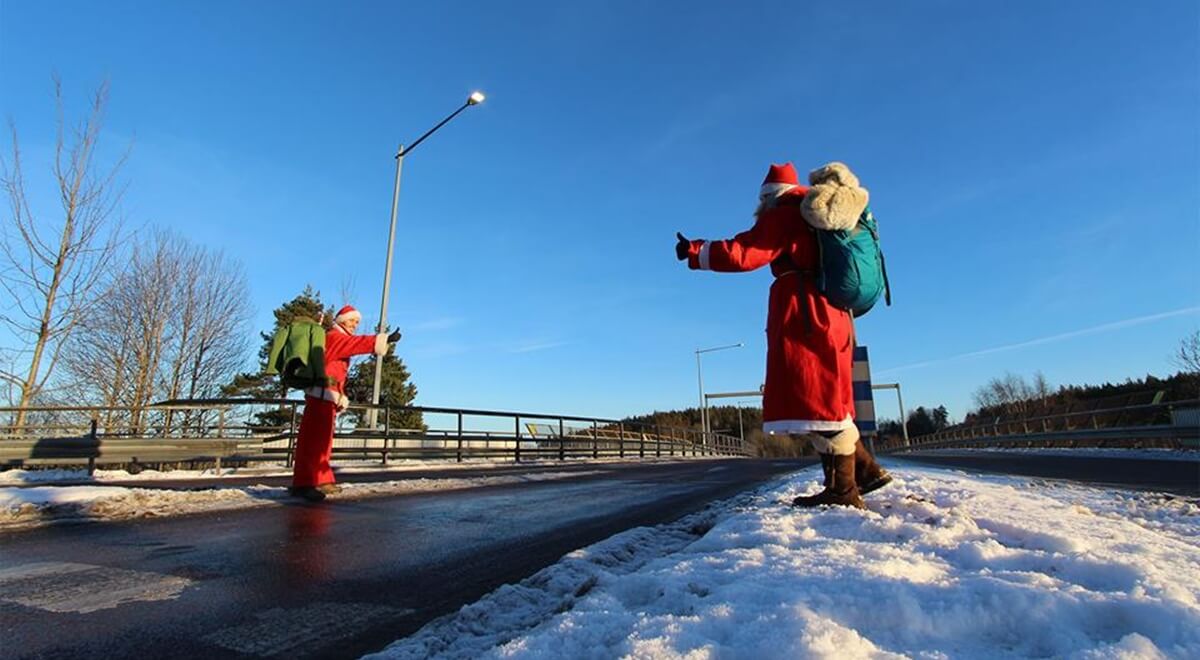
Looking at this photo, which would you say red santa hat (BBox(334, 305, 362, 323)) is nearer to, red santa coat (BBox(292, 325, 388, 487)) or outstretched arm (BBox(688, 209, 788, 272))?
red santa coat (BBox(292, 325, 388, 487))

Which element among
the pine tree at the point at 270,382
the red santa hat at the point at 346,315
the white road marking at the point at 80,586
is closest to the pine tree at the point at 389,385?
the pine tree at the point at 270,382

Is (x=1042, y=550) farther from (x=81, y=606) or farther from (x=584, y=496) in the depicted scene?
(x=584, y=496)

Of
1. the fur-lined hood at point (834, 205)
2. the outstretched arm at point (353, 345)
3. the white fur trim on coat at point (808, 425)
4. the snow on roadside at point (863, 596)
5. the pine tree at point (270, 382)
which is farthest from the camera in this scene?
the pine tree at point (270, 382)

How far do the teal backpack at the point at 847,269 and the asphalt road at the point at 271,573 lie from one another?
A: 2.00m

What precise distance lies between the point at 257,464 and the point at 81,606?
11785 mm

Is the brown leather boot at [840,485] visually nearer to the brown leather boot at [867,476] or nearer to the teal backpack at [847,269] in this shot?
the brown leather boot at [867,476]

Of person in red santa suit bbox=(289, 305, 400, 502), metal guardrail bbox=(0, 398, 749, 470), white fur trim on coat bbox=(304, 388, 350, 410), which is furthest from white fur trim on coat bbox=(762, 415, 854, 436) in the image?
metal guardrail bbox=(0, 398, 749, 470)

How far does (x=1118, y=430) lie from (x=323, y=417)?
1461 centimetres

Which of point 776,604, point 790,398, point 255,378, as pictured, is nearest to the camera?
point 776,604

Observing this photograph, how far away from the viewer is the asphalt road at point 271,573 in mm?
2035

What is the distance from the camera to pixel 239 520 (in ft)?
14.7

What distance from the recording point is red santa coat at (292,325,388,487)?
5930mm

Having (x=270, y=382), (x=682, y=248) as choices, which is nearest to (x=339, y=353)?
(x=682, y=248)

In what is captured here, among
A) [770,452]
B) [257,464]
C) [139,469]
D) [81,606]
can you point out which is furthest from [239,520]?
[770,452]
